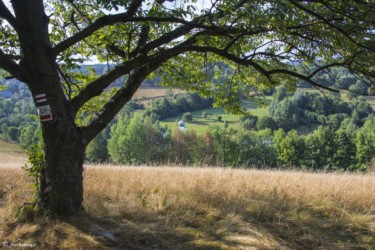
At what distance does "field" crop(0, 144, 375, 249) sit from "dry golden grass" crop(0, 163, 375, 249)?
0.04ft

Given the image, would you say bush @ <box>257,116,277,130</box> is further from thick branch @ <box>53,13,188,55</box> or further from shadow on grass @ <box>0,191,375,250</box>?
thick branch @ <box>53,13,188,55</box>

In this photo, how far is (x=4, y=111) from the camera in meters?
114

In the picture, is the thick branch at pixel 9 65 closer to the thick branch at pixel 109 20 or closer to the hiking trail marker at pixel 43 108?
the hiking trail marker at pixel 43 108

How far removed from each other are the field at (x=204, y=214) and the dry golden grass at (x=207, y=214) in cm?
1

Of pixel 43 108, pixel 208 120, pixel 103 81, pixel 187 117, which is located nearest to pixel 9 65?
pixel 43 108

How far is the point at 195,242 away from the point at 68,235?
5.54 ft

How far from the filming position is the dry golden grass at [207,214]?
4.47 metres

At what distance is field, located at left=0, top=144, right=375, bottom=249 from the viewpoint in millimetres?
4461

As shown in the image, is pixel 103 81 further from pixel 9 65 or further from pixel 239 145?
pixel 239 145

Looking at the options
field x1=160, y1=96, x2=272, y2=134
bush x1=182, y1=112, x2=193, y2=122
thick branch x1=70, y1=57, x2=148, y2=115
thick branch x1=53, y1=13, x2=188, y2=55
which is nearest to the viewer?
thick branch x1=53, y1=13, x2=188, y2=55

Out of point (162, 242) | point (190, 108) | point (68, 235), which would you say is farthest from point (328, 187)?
point (190, 108)

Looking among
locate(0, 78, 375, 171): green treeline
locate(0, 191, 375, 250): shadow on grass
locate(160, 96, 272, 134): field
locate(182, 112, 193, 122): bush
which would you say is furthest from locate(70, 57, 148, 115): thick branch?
locate(182, 112, 193, 122): bush

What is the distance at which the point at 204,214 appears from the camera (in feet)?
18.2

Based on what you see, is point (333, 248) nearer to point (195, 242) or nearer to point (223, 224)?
point (223, 224)
